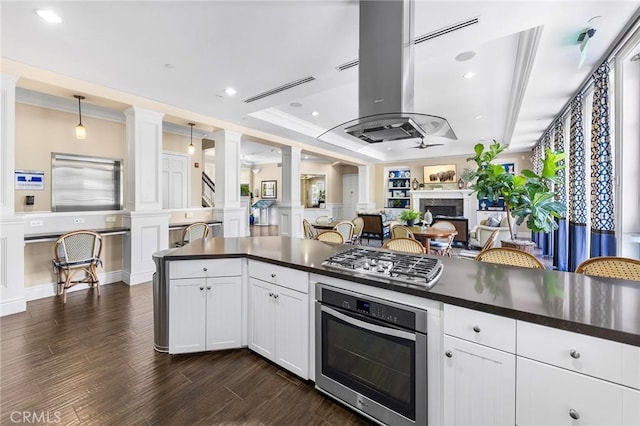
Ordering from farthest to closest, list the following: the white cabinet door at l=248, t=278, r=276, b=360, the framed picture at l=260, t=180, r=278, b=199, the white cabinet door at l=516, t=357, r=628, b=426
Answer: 1. the framed picture at l=260, t=180, r=278, b=199
2. the white cabinet door at l=248, t=278, r=276, b=360
3. the white cabinet door at l=516, t=357, r=628, b=426

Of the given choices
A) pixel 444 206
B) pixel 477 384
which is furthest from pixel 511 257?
pixel 444 206

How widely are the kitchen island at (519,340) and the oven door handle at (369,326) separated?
0.11 meters

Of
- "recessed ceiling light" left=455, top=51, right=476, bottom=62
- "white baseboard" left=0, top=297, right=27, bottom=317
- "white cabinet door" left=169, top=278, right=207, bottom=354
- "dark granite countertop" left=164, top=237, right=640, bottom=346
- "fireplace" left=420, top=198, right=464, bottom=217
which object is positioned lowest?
"white baseboard" left=0, top=297, right=27, bottom=317

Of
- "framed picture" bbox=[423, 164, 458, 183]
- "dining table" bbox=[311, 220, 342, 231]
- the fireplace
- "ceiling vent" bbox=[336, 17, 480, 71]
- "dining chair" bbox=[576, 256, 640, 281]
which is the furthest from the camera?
"framed picture" bbox=[423, 164, 458, 183]

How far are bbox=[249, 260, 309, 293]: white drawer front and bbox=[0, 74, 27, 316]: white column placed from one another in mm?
3158

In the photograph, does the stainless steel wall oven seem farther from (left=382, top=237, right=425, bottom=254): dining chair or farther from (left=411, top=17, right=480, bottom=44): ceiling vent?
(left=411, top=17, right=480, bottom=44): ceiling vent

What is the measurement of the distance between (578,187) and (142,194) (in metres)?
6.60

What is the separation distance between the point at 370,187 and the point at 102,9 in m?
10.2

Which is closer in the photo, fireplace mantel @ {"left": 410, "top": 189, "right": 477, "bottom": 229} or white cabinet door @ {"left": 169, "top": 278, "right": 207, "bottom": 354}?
white cabinet door @ {"left": 169, "top": 278, "right": 207, "bottom": 354}

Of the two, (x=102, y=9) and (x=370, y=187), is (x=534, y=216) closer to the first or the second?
(x=102, y=9)

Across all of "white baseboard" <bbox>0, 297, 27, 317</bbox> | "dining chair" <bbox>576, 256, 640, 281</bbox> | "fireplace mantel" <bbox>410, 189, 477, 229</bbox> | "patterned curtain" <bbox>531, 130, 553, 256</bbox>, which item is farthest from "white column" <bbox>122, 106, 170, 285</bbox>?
"fireplace mantel" <bbox>410, 189, 477, 229</bbox>

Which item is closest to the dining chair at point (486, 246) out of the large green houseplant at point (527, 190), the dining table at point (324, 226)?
the large green houseplant at point (527, 190)

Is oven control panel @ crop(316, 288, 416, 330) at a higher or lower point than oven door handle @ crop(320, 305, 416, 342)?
higher

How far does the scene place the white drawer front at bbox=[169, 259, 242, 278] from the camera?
92.8 inches
